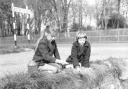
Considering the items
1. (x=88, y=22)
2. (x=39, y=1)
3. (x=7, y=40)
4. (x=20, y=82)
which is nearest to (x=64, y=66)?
(x=20, y=82)

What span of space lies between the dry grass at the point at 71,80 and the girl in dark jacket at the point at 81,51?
294 mm

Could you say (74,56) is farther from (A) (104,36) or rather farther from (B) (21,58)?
(A) (104,36)

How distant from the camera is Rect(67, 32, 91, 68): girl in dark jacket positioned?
4.26 metres

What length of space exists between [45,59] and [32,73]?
52 centimetres

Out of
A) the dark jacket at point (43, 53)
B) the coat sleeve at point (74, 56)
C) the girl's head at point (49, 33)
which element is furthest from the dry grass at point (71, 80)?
the girl's head at point (49, 33)

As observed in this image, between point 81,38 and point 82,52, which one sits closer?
point 81,38

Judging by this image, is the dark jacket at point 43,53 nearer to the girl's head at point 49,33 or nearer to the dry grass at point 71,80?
the girl's head at point 49,33

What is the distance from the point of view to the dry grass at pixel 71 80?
3136 mm

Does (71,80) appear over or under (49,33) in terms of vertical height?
under

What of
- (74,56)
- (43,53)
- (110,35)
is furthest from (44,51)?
(110,35)

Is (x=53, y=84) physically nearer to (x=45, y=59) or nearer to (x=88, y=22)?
(x=45, y=59)

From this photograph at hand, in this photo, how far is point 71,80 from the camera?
346 cm

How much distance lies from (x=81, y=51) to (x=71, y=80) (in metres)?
1.08

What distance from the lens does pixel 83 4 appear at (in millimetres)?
28656
